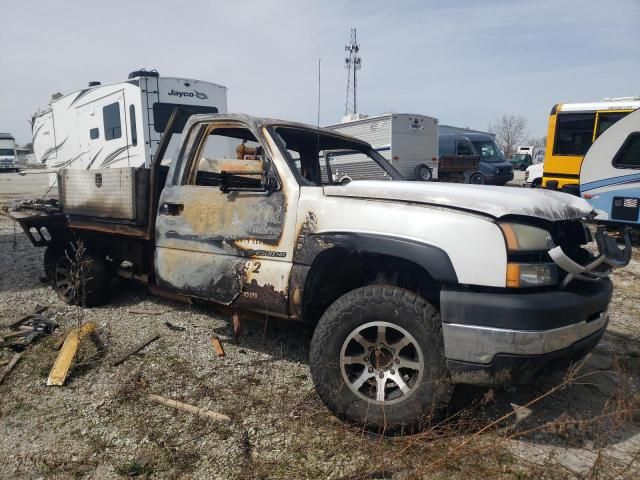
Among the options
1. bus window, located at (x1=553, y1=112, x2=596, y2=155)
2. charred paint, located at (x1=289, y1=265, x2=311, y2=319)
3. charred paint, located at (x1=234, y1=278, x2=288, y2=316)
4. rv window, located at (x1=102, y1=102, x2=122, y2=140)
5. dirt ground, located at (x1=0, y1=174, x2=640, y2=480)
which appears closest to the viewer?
dirt ground, located at (x1=0, y1=174, x2=640, y2=480)

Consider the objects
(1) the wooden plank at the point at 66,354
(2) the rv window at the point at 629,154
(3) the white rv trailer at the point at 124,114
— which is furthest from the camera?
(3) the white rv trailer at the point at 124,114

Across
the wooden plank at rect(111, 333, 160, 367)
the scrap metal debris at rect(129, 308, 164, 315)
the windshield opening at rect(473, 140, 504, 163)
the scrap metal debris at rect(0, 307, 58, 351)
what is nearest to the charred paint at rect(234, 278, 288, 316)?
the wooden plank at rect(111, 333, 160, 367)

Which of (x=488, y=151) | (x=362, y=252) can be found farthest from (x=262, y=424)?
(x=488, y=151)

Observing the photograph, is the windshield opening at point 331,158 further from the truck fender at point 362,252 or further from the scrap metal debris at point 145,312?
the scrap metal debris at point 145,312

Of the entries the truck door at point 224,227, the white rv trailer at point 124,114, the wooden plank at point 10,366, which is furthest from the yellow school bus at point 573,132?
the wooden plank at point 10,366

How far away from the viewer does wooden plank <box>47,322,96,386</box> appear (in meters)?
3.41

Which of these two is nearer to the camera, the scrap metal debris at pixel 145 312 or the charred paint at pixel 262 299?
the charred paint at pixel 262 299

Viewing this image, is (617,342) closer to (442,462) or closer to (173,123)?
(442,462)

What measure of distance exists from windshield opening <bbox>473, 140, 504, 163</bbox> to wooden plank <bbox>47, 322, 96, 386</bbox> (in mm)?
19075

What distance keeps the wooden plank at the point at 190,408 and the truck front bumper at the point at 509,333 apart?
1487mm

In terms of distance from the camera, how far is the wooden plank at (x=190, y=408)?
294 cm

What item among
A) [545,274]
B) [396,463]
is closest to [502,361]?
[545,274]

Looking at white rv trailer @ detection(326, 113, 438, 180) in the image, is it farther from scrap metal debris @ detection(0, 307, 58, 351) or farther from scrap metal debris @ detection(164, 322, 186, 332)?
scrap metal debris @ detection(0, 307, 58, 351)

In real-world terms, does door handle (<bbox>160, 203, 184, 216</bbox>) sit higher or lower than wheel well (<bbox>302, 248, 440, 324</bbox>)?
higher
